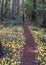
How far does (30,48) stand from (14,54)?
1.78 meters

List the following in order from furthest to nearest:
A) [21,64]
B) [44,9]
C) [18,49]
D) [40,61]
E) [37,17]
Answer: [37,17]
[44,9]
[18,49]
[40,61]
[21,64]

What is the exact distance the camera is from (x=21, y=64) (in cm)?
941

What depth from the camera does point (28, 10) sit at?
116ft

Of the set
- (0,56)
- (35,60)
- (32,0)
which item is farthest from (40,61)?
(32,0)

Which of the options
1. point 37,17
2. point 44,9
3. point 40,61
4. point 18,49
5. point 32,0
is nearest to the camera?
point 40,61

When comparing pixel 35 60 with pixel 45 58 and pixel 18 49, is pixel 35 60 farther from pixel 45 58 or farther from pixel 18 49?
pixel 18 49

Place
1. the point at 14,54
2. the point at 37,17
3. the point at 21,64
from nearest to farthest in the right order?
the point at 21,64
the point at 14,54
the point at 37,17

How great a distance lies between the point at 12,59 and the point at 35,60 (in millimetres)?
1077

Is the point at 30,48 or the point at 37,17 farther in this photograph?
the point at 37,17

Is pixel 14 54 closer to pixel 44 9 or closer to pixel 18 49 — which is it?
pixel 18 49

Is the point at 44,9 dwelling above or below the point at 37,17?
above

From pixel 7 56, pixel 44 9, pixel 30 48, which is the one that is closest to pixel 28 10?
pixel 44 9

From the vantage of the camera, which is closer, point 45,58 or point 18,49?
point 45,58

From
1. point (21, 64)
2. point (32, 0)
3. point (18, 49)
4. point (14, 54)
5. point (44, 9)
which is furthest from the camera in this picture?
point (32, 0)
